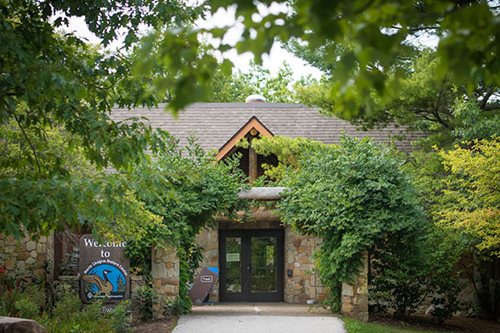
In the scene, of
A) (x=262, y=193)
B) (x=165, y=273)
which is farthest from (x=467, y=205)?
(x=165, y=273)

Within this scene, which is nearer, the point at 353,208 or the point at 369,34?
the point at 369,34

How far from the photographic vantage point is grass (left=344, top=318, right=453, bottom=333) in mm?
12875

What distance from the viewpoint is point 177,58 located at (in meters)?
3.20

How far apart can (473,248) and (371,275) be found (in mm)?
2148

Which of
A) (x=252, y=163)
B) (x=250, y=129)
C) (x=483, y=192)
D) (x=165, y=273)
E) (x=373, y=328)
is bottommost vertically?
(x=373, y=328)

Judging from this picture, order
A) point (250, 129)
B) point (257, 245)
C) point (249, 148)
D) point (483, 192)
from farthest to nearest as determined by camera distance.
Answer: point (249, 148)
point (257, 245)
point (250, 129)
point (483, 192)

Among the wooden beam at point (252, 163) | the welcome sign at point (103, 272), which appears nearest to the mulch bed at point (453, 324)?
the welcome sign at point (103, 272)

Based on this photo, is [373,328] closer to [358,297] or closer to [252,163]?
[358,297]

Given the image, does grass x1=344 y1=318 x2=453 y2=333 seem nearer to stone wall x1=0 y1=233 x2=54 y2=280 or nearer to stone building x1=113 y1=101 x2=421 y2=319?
stone building x1=113 y1=101 x2=421 y2=319

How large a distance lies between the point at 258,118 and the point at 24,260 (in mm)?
9700

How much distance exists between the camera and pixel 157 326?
44.1 feet

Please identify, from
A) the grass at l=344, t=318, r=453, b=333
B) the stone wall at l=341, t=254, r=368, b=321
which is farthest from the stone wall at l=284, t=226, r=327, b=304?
the grass at l=344, t=318, r=453, b=333

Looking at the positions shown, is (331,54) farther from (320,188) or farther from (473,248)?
(473,248)

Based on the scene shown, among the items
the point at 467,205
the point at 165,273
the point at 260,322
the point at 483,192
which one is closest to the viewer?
the point at 483,192
